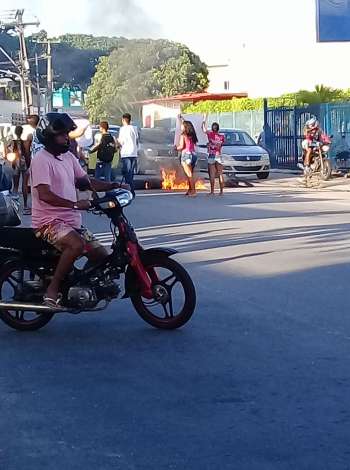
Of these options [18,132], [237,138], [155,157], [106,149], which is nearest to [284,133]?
[237,138]

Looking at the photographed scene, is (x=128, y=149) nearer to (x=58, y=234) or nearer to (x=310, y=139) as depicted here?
(x=310, y=139)

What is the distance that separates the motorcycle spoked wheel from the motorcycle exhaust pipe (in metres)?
0.06

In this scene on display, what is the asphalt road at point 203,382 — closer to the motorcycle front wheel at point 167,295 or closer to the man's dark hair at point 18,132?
A: the motorcycle front wheel at point 167,295

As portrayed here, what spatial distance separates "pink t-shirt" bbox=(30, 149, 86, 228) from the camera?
7910mm

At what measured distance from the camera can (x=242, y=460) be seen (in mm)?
5070

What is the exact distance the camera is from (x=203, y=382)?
6.56 meters

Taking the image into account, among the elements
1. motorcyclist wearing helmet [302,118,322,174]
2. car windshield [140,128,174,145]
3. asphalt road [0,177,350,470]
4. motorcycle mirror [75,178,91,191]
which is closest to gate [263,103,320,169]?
car windshield [140,128,174,145]

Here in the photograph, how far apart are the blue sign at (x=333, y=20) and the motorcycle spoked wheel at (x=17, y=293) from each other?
2148 centimetres

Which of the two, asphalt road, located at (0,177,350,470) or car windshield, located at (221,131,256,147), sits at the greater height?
car windshield, located at (221,131,256,147)

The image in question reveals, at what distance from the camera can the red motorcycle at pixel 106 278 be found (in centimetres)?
788

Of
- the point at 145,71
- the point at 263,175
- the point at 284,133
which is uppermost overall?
the point at 145,71

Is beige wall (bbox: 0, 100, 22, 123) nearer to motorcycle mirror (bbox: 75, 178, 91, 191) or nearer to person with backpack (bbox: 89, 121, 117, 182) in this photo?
person with backpack (bbox: 89, 121, 117, 182)

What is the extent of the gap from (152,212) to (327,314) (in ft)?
31.1

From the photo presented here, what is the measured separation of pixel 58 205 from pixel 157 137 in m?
19.7
